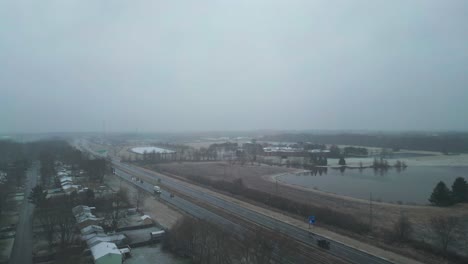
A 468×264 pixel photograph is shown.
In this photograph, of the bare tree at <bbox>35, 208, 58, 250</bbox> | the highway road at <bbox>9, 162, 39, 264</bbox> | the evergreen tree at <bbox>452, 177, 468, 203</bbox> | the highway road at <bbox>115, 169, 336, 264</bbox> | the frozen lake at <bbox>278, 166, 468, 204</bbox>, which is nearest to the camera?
the highway road at <bbox>115, 169, 336, 264</bbox>

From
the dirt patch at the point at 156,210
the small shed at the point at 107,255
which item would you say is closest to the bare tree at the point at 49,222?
the small shed at the point at 107,255

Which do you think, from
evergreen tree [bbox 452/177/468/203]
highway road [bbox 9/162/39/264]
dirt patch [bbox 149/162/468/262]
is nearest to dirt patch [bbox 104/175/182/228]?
dirt patch [bbox 149/162/468/262]

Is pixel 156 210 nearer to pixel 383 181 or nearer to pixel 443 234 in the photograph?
pixel 443 234

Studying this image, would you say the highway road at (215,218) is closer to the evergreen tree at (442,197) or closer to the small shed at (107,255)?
the small shed at (107,255)

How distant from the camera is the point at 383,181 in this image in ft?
68.2

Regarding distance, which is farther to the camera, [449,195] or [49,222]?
[449,195]

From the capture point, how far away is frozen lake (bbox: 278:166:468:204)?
654 inches

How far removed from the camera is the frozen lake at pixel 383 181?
1661cm

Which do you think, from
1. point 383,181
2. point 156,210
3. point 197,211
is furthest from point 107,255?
point 383,181

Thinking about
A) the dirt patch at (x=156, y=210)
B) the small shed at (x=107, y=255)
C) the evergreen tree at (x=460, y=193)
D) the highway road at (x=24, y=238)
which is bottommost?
the highway road at (x=24, y=238)

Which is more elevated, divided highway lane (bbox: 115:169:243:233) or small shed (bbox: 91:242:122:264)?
small shed (bbox: 91:242:122:264)

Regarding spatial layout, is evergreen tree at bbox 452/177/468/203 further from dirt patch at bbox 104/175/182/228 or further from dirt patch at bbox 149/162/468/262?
dirt patch at bbox 104/175/182/228

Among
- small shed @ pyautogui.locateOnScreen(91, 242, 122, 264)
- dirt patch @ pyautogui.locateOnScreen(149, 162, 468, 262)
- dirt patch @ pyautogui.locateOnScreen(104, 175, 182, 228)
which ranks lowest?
dirt patch @ pyautogui.locateOnScreen(104, 175, 182, 228)

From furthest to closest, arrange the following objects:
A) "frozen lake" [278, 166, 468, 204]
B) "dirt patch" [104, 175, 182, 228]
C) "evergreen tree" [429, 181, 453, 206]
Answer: "frozen lake" [278, 166, 468, 204]
"evergreen tree" [429, 181, 453, 206]
"dirt patch" [104, 175, 182, 228]
